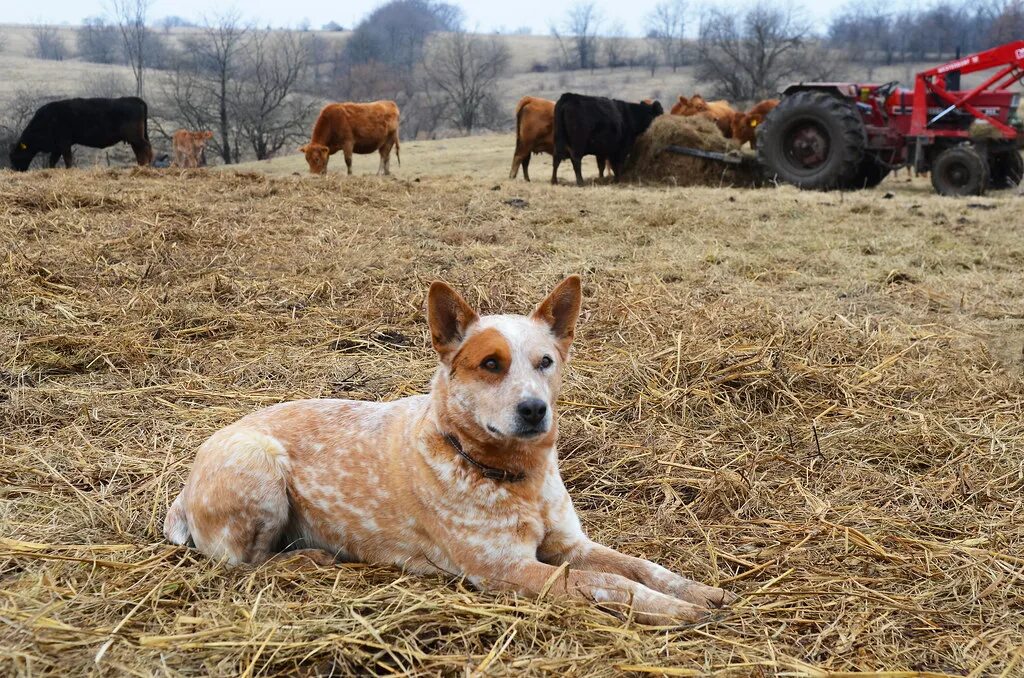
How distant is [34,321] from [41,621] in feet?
13.5

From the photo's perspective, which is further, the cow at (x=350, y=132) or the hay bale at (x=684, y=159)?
the cow at (x=350, y=132)

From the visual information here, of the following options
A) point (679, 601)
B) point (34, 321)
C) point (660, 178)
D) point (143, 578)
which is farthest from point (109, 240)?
point (660, 178)

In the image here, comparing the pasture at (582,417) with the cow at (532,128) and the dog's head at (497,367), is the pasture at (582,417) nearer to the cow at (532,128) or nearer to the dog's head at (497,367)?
the dog's head at (497,367)

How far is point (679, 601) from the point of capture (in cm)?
298

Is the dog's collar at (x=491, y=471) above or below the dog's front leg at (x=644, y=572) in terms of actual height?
above

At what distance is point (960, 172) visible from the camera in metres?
14.4

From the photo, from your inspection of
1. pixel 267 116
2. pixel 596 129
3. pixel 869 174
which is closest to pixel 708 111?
pixel 596 129

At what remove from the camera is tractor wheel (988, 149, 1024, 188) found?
15.3 metres

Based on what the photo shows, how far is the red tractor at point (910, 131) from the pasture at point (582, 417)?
4.56 meters

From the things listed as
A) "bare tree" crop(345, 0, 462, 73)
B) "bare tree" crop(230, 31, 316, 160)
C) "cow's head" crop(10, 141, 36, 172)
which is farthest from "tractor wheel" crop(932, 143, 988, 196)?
"bare tree" crop(345, 0, 462, 73)

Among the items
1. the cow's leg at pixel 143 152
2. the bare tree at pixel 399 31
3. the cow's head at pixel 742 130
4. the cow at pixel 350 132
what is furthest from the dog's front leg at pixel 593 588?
the bare tree at pixel 399 31

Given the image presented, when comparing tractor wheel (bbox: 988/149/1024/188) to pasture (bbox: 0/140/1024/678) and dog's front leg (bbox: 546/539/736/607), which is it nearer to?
pasture (bbox: 0/140/1024/678)

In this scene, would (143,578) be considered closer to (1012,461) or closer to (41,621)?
(41,621)

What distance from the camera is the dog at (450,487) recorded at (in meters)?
3.13
